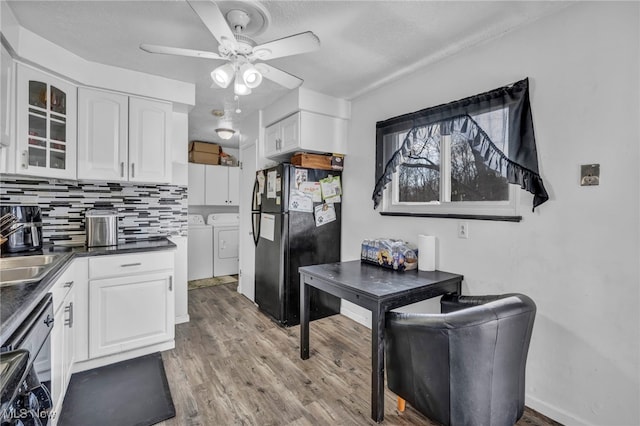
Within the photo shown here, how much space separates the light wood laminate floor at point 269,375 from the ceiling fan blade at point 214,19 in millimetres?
2091

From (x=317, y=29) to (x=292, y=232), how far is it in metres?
1.73

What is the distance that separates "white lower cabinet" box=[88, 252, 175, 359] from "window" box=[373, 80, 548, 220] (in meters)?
2.02

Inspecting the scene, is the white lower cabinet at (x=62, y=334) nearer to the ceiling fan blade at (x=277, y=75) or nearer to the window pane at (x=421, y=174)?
the ceiling fan blade at (x=277, y=75)

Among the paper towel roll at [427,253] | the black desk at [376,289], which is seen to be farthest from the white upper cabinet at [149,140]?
the paper towel roll at [427,253]

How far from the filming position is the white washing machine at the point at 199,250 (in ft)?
15.0

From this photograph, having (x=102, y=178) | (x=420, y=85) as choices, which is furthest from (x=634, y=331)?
(x=102, y=178)

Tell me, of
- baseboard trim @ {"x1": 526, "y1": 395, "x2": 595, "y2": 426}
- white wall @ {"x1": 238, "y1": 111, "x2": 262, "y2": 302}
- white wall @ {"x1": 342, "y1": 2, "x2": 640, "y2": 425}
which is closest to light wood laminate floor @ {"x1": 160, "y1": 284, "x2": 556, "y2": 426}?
baseboard trim @ {"x1": 526, "y1": 395, "x2": 595, "y2": 426}

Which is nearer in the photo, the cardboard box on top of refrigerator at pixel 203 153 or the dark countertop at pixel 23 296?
the dark countertop at pixel 23 296

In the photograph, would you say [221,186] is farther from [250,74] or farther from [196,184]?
[250,74]

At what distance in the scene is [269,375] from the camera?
2.16 m

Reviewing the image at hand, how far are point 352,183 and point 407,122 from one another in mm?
868

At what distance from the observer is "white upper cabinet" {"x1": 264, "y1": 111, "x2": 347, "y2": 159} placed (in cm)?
296

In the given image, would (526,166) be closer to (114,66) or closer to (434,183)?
(434,183)

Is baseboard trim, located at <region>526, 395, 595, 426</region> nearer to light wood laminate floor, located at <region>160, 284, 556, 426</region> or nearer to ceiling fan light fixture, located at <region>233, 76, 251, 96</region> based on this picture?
light wood laminate floor, located at <region>160, 284, 556, 426</region>
